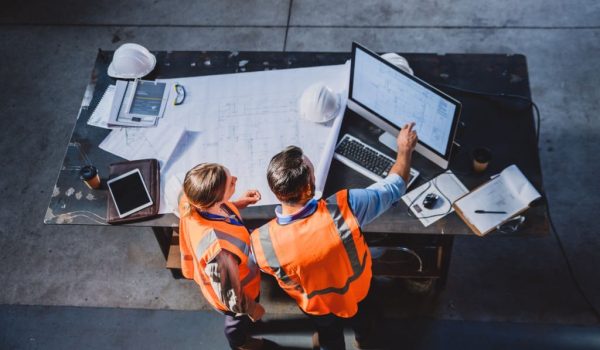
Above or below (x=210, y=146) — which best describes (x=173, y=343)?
below

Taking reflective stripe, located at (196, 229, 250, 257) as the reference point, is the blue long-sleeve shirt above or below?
above

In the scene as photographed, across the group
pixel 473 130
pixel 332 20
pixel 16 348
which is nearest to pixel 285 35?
pixel 332 20

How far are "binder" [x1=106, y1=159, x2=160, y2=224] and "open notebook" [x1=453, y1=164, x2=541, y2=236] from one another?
Answer: 1.50m

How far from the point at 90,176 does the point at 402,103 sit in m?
1.60

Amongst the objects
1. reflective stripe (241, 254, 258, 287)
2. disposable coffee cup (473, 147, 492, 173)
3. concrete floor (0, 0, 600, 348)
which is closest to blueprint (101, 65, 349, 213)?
reflective stripe (241, 254, 258, 287)

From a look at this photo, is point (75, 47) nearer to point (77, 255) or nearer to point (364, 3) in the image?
point (77, 255)

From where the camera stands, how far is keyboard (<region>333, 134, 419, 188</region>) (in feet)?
8.91

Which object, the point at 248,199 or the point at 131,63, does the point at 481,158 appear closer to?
the point at 248,199

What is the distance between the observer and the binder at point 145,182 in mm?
2709

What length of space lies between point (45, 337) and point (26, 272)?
0.51 metres

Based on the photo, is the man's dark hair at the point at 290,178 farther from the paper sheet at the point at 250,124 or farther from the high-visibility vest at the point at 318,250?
the paper sheet at the point at 250,124

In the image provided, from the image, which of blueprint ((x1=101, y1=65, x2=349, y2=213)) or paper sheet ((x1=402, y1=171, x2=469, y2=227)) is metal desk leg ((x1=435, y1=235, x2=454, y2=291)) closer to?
paper sheet ((x1=402, y1=171, x2=469, y2=227))

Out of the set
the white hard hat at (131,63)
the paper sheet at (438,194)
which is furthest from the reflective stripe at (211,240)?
the white hard hat at (131,63)

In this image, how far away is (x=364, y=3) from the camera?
484 centimetres
